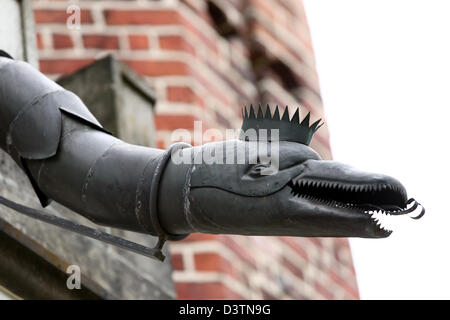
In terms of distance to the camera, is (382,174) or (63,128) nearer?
(382,174)

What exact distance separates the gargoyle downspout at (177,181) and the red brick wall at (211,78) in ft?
5.13

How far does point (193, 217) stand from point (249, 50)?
2.70m

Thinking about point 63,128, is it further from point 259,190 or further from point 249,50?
point 249,50

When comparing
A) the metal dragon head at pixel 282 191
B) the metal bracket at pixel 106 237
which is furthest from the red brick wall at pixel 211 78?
the metal dragon head at pixel 282 191

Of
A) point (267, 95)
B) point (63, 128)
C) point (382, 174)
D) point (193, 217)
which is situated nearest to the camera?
point (382, 174)

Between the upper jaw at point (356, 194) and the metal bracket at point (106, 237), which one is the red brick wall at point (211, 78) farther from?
the upper jaw at point (356, 194)

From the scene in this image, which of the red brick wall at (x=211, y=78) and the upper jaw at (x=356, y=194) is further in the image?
the red brick wall at (x=211, y=78)

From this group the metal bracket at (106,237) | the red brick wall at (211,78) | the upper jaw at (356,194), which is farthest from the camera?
the red brick wall at (211,78)

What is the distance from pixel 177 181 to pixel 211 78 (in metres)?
2.28

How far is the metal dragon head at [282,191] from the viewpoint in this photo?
2223mm

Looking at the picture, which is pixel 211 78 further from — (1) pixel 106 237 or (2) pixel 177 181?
(2) pixel 177 181

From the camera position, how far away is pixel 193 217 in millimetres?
2367
